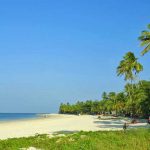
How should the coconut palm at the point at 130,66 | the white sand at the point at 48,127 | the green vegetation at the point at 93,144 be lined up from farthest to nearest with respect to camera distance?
the coconut palm at the point at 130,66
the white sand at the point at 48,127
the green vegetation at the point at 93,144

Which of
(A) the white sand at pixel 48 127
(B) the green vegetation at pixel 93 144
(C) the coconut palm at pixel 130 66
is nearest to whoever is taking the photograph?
(B) the green vegetation at pixel 93 144

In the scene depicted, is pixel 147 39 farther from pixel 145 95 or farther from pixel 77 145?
pixel 145 95

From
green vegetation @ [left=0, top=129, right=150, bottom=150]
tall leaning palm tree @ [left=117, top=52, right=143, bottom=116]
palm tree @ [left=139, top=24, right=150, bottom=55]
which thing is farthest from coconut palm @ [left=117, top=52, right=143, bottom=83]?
green vegetation @ [left=0, top=129, right=150, bottom=150]

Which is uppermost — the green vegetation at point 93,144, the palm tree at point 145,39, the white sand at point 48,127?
the palm tree at point 145,39

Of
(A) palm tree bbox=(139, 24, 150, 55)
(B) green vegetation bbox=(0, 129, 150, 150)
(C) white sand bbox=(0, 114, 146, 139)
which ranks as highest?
(A) palm tree bbox=(139, 24, 150, 55)

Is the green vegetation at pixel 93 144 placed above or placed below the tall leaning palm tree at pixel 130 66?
below

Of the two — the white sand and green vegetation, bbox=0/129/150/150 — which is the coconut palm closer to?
the white sand

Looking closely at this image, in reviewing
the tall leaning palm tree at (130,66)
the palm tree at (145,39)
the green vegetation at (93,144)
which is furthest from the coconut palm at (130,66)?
the green vegetation at (93,144)

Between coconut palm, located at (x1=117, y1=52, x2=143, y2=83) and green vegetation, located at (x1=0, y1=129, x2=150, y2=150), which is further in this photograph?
coconut palm, located at (x1=117, y1=52, x2=143, y2=83)

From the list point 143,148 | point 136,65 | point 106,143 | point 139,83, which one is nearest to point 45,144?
point 106,143

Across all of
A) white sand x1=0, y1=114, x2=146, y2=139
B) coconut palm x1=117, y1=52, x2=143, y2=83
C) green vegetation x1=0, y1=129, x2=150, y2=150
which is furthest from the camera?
coconut palm x1=117, y1=52, x2=143, y2=83

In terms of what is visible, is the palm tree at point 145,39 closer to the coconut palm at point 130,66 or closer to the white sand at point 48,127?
the white sand at point 48,127

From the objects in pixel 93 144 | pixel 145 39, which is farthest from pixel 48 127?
pixel 93 144

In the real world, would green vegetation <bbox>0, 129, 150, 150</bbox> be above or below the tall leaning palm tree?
below
